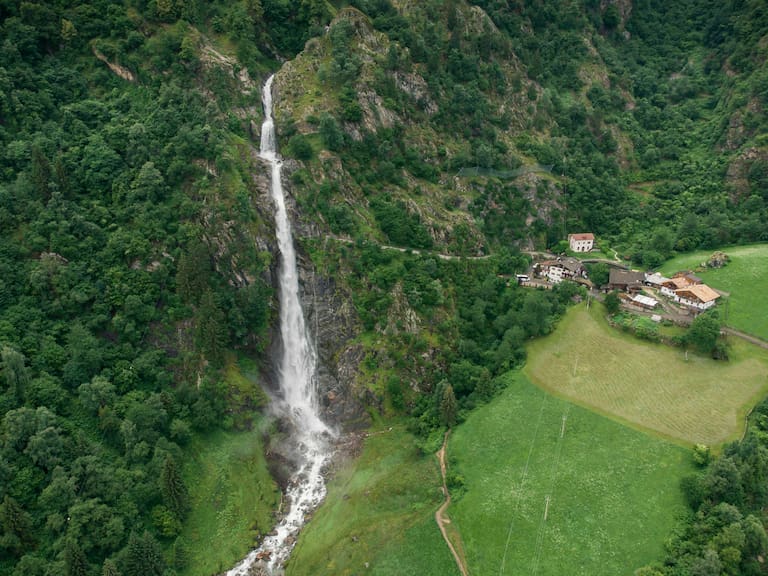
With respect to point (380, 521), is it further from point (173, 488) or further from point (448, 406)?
point (173, 488)

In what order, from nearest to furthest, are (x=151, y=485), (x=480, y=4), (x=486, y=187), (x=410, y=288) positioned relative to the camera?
(x=151, y=485) → (x=410, y=288) → (x=486, y=187) → (x=480, y=4)

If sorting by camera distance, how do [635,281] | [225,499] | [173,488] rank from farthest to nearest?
[635,281] < [225,499] < [173,488]

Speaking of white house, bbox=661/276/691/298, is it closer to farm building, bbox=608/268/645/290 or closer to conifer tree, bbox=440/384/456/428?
farm building, bbox=608/268/645/290

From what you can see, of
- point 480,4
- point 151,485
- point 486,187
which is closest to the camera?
point 151,485

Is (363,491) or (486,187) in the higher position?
(486,187)

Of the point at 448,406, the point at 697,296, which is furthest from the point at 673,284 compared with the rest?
the point at 448,406

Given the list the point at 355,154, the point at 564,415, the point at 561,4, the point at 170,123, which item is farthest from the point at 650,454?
the point at 561,4

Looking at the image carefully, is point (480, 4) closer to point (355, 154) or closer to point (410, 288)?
point (355, 154)

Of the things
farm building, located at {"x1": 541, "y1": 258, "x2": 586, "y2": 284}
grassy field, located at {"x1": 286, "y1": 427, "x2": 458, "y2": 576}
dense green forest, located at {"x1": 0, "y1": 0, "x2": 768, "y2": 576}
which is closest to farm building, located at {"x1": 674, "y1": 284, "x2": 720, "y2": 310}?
dense green forest, located at {"x1": 0, "y1": 0, "x2": 768, "y2": 576}
